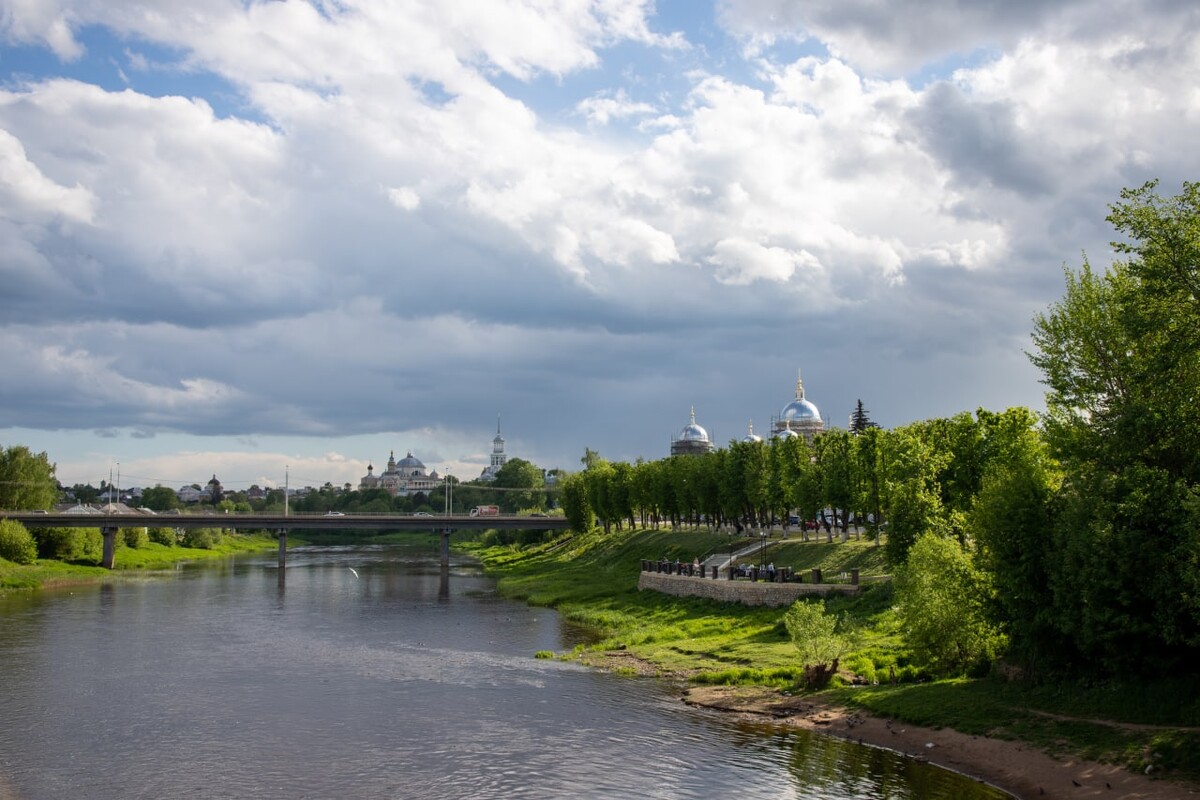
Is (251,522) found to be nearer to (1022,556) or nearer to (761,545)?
(761,545)

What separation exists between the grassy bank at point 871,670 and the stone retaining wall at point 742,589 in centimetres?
94

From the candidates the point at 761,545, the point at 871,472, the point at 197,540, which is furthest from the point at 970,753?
the point at 197,540

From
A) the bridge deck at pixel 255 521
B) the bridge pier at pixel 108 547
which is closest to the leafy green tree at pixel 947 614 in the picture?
the bridge deck at pixel 255 521

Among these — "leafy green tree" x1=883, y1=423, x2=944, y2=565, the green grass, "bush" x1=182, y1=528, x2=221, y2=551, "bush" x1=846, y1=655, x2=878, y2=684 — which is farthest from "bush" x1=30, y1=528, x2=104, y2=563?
the green grass

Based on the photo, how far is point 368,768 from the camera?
4284 centimetres

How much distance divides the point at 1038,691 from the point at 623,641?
34159 millimetres

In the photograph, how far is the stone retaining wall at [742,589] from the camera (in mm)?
74875

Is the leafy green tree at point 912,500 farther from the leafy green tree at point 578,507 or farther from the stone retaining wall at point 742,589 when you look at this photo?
the leafy green tree at point 578,507

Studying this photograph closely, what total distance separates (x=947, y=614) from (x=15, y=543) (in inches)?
4480

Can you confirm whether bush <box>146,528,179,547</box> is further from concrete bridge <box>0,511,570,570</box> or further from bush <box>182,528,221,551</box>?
concrete bridge <box>0,511,570,570</box>

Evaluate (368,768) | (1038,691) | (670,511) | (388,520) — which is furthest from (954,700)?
(388,520)

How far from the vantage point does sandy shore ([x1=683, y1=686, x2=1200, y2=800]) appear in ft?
123

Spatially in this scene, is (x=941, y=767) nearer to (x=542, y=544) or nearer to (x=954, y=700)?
(x=954, y=700)

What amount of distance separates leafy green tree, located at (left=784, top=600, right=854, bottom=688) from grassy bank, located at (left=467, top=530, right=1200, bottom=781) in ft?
4.14
